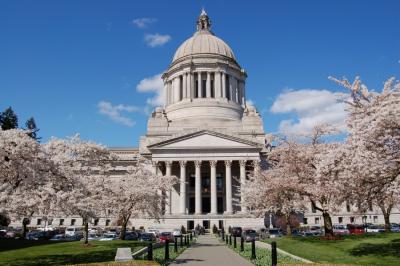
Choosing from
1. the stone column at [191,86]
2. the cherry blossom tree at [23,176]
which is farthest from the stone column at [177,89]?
the cherry blossom tree at [23,176]

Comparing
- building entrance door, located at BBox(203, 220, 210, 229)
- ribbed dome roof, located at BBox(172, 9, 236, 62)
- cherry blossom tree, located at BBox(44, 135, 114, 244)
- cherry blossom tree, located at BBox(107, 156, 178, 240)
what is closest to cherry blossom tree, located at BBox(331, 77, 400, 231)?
cherry blossom tree, located at BBox(44, 135, 114, 244)

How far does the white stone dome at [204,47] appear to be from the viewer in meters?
102

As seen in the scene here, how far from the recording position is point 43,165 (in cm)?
2067

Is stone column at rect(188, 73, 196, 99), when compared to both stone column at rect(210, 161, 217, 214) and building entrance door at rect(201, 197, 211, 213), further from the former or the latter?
building entrance door at rect(201, 197, 211, 213)

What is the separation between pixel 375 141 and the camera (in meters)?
18.2

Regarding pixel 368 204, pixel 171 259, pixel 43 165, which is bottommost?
pixel 171 259

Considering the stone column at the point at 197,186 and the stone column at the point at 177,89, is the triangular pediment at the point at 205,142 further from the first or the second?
the stone column at the point at 177,89

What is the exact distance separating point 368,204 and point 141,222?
6112 centimetres

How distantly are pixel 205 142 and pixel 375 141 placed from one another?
5856 centimetres

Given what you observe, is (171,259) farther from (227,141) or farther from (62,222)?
(62,222)

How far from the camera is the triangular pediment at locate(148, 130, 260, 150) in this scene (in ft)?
249

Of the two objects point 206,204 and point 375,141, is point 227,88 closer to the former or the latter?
point 206,204

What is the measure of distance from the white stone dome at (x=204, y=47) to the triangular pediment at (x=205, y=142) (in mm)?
30817

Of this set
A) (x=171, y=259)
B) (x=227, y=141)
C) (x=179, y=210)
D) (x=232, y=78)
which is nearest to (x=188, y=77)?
(x=232, y=78)
